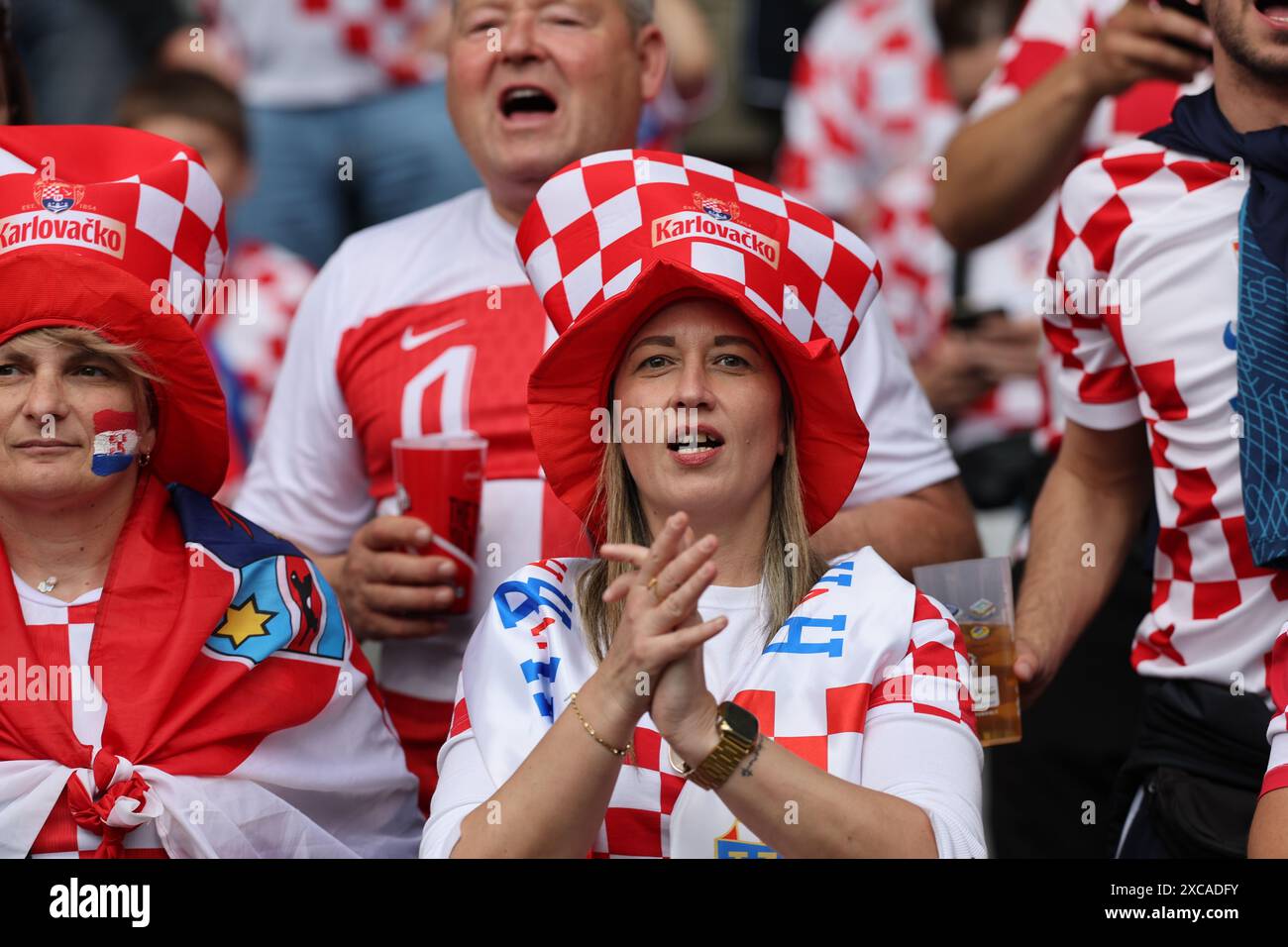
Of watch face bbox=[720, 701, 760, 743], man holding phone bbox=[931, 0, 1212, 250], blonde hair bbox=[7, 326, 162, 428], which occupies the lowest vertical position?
watch face bbox=[720, 701, 760, 743]

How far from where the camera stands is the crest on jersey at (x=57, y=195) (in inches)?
110

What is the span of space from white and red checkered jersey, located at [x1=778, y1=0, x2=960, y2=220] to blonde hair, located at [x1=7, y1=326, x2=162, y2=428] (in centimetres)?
370

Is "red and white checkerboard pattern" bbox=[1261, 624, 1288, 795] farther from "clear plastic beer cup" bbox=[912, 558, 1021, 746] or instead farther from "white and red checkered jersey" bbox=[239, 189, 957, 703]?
"white and red checkered jersey" bbox=[239, 189, 957, 703]

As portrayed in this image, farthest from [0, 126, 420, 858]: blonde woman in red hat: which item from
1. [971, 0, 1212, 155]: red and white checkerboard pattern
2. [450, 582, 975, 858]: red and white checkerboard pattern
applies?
[971, 0, 1212, 155]: red and white checkerboard pattern

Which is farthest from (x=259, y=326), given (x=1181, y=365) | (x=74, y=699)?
(x=1181, y=365)

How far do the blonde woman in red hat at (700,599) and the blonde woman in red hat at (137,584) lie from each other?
0.34 meters

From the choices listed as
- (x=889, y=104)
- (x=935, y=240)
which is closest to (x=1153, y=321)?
(x=935, y=240)

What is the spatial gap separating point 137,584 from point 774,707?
1.00 m

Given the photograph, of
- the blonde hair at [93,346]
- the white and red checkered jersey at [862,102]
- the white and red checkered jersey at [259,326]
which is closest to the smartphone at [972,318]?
the white and red checkered jersey at [862,102]

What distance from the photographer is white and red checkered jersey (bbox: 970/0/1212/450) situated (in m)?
4.02

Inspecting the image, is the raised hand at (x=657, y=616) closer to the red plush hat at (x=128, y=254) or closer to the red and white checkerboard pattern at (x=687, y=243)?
the red and white checkerboard pattern at (x=687, y=243)

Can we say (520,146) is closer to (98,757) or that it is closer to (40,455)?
(40,455)

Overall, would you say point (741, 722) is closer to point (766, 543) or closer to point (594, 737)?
point (594, 737)

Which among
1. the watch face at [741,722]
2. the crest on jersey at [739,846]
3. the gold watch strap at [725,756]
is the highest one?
the watch face at [741,722]
